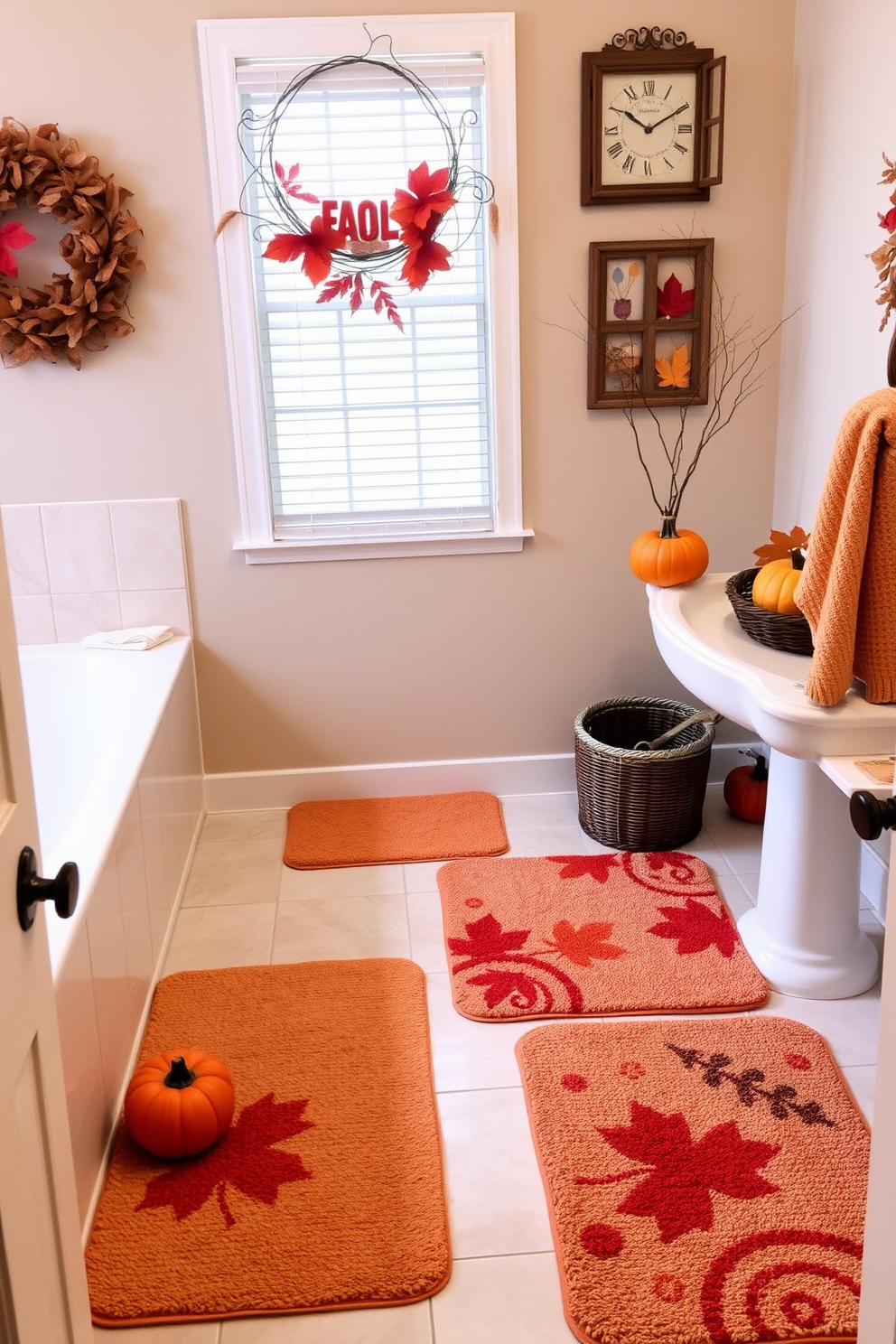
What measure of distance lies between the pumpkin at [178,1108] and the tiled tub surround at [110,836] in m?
0.07

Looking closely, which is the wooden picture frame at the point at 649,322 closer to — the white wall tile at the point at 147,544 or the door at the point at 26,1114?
the white wall tile at the point at 147,544

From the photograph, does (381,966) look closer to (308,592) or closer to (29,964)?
(308,592)

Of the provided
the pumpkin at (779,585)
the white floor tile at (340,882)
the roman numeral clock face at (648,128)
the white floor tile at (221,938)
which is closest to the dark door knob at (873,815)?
the pumpkin at (779,585)

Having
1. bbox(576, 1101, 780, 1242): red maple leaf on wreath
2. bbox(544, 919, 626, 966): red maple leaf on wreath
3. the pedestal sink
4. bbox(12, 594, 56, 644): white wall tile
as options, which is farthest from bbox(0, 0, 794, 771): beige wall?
bbox(576, 1101, 780, 1242): red maple leaf on wreath

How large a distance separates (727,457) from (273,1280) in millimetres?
2392

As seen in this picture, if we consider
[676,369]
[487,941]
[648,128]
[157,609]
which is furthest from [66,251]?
[487,941]

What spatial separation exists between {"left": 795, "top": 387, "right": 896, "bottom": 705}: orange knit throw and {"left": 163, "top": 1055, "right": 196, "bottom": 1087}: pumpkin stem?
1.28 metres

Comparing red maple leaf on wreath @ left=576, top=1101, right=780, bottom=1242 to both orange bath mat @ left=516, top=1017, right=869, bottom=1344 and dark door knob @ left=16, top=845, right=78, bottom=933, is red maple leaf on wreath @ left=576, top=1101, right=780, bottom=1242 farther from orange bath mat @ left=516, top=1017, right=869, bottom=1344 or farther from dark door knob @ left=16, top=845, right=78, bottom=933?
dark door knob @ left=16, top=845, right=78, bottom=933

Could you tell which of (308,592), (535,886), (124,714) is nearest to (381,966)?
(535,886)

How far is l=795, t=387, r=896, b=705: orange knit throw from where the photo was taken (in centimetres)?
195

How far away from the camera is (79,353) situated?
309 centimetres

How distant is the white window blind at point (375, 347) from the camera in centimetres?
303

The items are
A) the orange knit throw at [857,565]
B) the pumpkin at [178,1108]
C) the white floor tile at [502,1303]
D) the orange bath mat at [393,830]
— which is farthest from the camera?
the orange bath mat at [393,830]

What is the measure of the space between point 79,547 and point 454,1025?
169 centimetres
